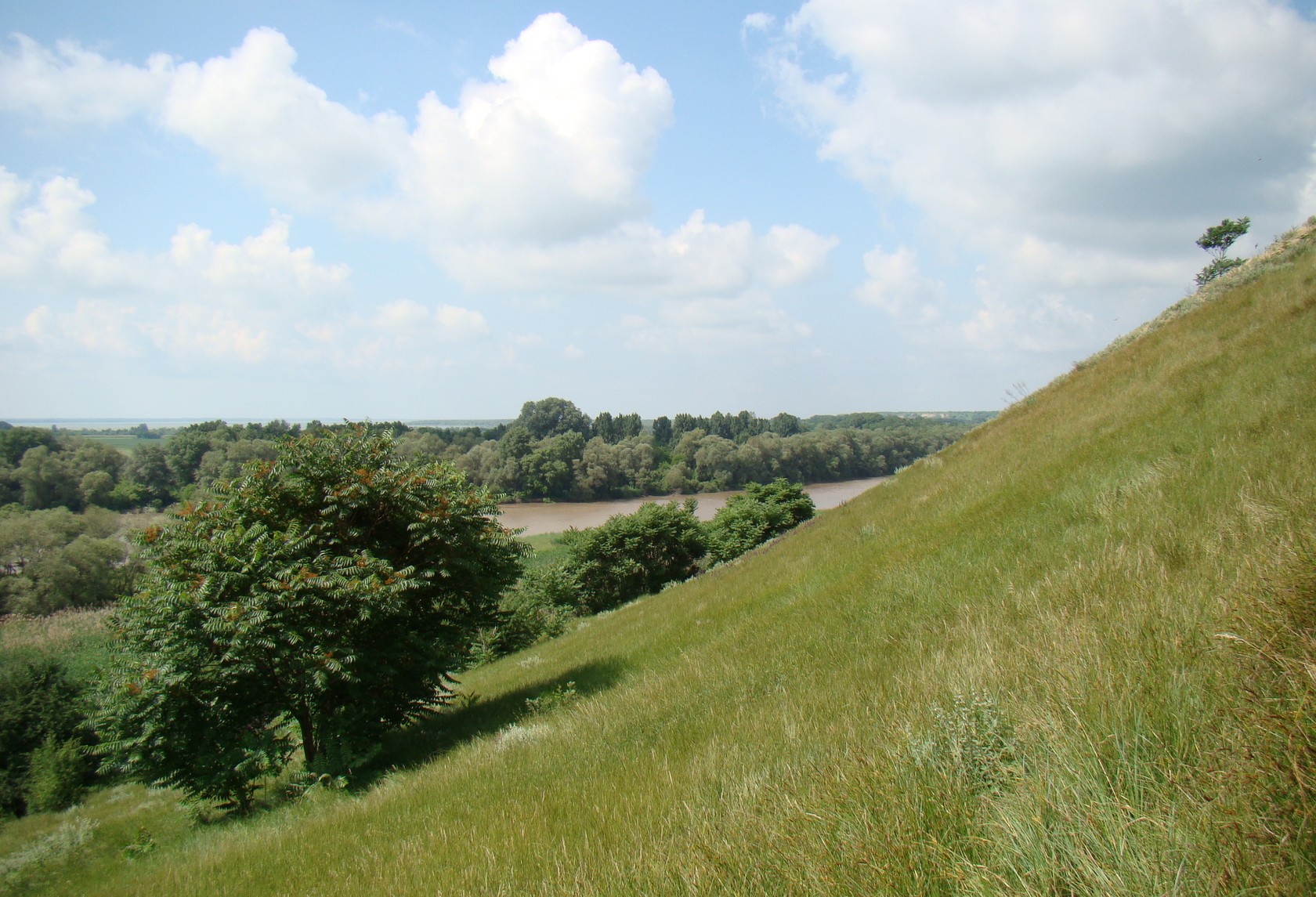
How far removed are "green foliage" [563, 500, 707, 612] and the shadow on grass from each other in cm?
3109

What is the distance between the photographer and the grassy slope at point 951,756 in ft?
6.40

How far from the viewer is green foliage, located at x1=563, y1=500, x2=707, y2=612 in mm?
43719

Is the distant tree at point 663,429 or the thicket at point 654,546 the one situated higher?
the distant tree at point 663,429

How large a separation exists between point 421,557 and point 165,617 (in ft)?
10.6

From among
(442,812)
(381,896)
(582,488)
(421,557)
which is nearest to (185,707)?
(421,557)

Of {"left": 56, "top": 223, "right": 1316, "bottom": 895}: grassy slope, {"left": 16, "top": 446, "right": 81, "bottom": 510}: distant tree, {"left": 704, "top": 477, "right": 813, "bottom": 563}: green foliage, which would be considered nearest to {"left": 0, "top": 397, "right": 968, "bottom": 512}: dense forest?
{"left": 16, "top": 446, "right": 81, "bottom": 510}: distant tree

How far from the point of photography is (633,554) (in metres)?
44.9

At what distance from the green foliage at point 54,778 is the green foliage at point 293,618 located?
19635mm

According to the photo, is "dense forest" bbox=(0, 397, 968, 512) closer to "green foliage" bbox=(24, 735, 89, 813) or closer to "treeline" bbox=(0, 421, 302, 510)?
"treeline" bbox=(0, 421, 302, 510)

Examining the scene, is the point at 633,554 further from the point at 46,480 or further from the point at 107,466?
the point at 107,466

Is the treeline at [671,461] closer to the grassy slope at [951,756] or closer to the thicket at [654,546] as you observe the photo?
the thicket at [654,546]

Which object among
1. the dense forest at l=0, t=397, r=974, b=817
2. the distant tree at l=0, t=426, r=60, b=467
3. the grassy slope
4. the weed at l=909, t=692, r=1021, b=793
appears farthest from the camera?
the distant tree at l=0, t=426, r=60, b=467

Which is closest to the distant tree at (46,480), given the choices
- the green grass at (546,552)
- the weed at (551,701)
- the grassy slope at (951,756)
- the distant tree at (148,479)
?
the distant tree at (148,479)

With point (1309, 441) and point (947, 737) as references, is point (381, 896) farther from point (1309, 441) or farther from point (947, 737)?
point (1309, 441)
